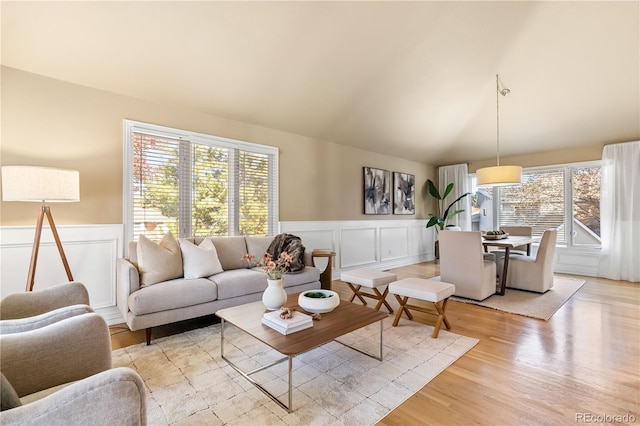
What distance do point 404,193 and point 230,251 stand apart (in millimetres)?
4462

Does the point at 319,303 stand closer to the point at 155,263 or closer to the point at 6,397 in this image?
the point at 6,397

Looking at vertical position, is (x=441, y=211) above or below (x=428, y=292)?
above

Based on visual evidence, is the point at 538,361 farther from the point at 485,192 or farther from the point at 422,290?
the point at 485,192

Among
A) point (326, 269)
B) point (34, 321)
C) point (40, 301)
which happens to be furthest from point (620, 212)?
point (40, 301)

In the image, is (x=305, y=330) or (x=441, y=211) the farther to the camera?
(x=441, y=211)

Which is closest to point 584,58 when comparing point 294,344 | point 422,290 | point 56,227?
point 422,290

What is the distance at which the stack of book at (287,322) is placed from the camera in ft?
6.10

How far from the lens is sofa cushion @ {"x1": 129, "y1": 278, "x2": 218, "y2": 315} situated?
247 centimetres

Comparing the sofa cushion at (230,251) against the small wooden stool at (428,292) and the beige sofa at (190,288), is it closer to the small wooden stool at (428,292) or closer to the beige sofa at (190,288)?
the beige sofa at (190,288)

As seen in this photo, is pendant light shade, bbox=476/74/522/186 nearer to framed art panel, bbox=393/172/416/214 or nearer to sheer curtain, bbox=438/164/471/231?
framed art panel, bbox=393/172/416/214

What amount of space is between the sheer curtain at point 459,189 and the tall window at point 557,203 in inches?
18.7

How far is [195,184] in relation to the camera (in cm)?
373

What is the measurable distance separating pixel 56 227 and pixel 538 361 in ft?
14.7

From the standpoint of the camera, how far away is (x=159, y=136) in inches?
137
